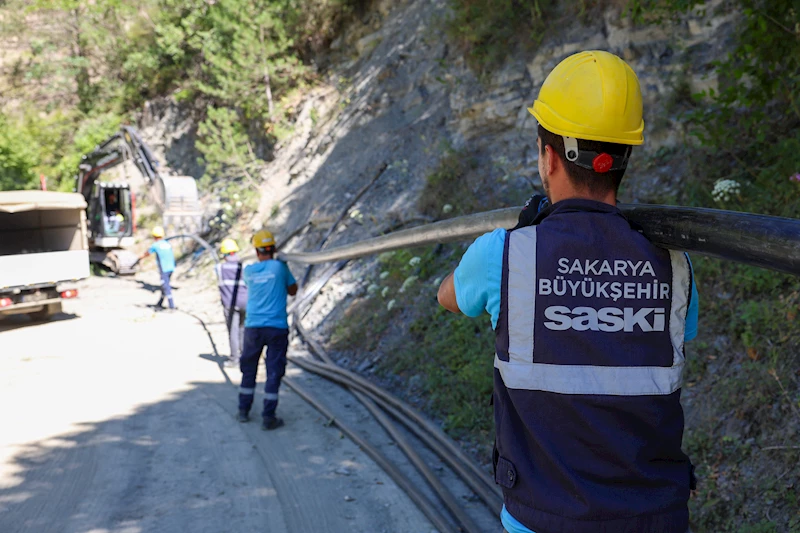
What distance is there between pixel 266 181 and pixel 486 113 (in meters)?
9.59

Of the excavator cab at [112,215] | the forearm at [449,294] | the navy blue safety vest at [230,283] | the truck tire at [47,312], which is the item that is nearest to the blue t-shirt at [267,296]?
the navy blue safety vest at [230,283]

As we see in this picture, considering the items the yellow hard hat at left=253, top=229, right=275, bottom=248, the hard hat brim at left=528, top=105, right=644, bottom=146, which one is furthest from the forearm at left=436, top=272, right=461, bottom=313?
the yellow hard hat at left=253, top=229, right=275, bottom=248

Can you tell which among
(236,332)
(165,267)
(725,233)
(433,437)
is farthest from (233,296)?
(725,233)

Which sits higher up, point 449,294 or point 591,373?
point 449,294

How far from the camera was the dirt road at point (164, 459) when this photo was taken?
4930 mm

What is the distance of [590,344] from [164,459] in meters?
5.22

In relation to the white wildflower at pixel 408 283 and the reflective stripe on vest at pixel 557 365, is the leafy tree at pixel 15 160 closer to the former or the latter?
the white wildflower at pixel 408 283

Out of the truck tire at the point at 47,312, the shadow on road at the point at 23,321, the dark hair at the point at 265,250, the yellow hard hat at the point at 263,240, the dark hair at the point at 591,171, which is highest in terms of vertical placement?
the dark hair at the point at 591,171

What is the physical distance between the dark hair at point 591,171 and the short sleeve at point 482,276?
0.26m

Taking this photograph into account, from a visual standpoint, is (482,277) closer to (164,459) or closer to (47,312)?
(164,459)

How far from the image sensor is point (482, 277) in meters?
1.85

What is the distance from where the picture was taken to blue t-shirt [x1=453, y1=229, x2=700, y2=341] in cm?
183

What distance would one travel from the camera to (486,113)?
37.2 feet

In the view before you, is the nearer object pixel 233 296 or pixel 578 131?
pixel 578 131
